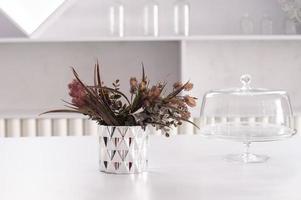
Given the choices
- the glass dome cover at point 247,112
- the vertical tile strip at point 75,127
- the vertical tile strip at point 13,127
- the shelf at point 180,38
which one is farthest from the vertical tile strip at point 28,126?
the glass dome cover at point 247,112

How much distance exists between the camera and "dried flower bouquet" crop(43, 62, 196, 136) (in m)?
1.29

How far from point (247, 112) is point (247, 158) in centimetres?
12

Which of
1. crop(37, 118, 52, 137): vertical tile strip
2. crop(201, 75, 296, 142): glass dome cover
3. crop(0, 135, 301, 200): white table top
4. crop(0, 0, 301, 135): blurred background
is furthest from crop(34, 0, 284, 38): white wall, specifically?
crop(201, 75, 296, 142): glass dome cover

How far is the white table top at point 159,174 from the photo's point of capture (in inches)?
44.1

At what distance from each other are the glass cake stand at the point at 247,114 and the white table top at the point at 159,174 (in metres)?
0.06

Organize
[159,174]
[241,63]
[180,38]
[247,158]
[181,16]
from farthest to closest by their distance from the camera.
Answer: [241,63]
[181,16]
[180,38]
[247,158]
[159,174]

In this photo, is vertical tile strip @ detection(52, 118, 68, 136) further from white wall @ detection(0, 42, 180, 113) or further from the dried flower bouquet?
the dried flower bouquet

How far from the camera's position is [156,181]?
122cm

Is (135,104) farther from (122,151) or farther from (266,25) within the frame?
(266,25)

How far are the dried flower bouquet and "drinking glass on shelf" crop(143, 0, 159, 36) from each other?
169cm

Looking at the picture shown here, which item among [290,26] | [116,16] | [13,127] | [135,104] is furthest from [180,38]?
[135,104]

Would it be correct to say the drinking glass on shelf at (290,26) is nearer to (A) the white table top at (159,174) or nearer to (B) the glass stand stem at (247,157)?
(A) the white table top at (159,174)

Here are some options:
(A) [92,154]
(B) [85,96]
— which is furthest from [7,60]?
(B) [85,96]

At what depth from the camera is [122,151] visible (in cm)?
130
